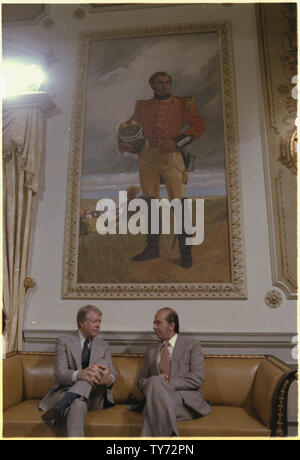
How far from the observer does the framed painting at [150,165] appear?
439 centimetres

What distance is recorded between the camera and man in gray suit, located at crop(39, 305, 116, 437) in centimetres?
307

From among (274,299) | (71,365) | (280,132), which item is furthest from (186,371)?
(280,132)

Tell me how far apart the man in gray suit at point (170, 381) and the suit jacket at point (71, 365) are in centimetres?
39

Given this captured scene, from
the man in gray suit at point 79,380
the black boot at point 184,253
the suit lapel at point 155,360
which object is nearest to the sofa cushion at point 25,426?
the man in gray suit at point 79,380

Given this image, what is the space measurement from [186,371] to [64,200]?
2.57 m

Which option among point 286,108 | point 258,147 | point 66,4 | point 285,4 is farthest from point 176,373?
point 66,4

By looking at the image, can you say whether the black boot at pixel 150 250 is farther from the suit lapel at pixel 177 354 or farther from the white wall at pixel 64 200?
the suit lapel at pixel 177 354

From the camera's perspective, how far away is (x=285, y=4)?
508cm

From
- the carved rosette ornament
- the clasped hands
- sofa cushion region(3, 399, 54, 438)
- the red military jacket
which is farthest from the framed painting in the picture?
sofa cushion region(3, 399, 54, 438)

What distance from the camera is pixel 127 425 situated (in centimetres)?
319

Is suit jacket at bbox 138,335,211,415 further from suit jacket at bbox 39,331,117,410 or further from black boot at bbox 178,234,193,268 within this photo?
black boot at bbox 178,234,193,268

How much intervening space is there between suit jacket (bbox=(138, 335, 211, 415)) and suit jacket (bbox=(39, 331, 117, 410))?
0.36 metres
